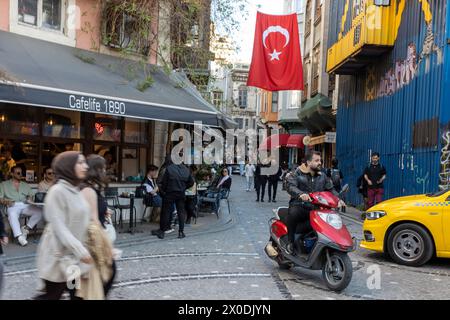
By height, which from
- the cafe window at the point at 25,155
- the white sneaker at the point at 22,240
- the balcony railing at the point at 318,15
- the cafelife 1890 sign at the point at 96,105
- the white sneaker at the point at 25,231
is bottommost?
the white sneaker at the point at 22,240

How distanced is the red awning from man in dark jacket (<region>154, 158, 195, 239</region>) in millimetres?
26416

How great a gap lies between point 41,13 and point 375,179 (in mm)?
9205

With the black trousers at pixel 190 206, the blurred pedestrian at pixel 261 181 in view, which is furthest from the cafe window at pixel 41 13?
the blurred pedestrian at pixel 261 181

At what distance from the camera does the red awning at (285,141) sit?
→ 36.0 meters

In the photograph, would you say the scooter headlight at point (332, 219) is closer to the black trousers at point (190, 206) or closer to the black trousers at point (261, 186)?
the black trousers at point (190, 206)

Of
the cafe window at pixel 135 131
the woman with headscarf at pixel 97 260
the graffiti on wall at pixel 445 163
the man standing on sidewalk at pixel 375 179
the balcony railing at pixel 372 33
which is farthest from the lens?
the balcony railing at pixel 372 33

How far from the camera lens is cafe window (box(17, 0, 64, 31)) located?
1052 cm

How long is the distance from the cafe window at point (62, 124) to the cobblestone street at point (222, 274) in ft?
9.15

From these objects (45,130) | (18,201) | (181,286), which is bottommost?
(181,286)

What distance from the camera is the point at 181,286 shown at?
21.1 ft

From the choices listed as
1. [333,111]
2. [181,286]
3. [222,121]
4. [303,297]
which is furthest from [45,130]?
[333,111]

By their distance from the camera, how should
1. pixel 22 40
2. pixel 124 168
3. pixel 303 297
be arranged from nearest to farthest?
pixel 303 297
pixel 22 40
pixel 124 168

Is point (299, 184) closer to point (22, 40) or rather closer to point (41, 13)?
point (22, 40)

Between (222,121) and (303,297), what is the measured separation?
614 centimetres
